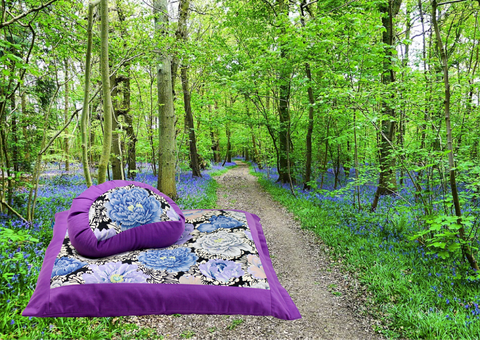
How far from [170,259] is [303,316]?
175 cm

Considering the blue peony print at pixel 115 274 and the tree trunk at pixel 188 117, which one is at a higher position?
the tree trunk at pixel 188 117

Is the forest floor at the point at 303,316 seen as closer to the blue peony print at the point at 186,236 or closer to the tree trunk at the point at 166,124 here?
the blue peony print at the point at 186,236

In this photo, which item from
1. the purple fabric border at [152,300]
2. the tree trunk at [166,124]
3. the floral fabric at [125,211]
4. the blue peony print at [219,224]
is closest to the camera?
the purple fabric border at [152,300]

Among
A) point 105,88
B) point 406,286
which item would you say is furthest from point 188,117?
point 406,286

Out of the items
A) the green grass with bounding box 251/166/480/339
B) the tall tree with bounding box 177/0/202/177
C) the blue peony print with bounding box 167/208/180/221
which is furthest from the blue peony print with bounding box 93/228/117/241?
the tall tree with bounding box 177/0/202/177

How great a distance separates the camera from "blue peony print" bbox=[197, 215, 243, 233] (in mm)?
2459

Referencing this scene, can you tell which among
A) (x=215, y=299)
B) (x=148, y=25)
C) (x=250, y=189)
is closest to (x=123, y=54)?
(x=148, y=25)

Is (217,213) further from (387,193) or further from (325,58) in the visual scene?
(387,193)

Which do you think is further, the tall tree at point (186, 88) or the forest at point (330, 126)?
the tall tree at point (186, 88)

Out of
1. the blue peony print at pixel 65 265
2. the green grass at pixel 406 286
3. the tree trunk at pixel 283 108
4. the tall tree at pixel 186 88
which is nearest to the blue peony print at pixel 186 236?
the blue peony print at pixel 65 265

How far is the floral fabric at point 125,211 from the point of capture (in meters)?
1.89

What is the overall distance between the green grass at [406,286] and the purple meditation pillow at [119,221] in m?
2.38

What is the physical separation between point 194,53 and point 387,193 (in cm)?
673

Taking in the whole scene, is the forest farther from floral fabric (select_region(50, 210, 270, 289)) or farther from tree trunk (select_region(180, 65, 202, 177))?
tree trunk (select_region(180, 65, 202, 177))
